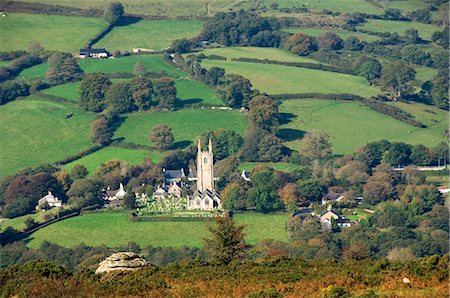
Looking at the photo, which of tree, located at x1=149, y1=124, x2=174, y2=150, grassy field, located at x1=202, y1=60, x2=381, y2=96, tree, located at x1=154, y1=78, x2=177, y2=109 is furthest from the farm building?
tree, located at x1=149, y1=124, x2=174, y2=150

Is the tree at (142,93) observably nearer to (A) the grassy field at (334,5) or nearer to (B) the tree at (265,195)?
(B) the tree at (265,195)

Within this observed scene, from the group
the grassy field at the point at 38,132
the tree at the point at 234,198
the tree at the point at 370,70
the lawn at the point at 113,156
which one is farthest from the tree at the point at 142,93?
the tree at the point at 370,70

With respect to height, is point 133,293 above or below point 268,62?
above

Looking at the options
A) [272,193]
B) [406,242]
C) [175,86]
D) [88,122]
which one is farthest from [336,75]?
[406,242]

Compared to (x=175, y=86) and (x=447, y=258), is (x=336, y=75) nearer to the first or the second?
(x=175, y=86)

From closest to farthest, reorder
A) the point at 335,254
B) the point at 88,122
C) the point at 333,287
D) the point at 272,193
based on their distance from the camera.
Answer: the point at 333,287
the point at 335,254
the point at 272,193
the point at 88,122

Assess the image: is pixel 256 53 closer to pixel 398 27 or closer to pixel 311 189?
pixel 398 27
